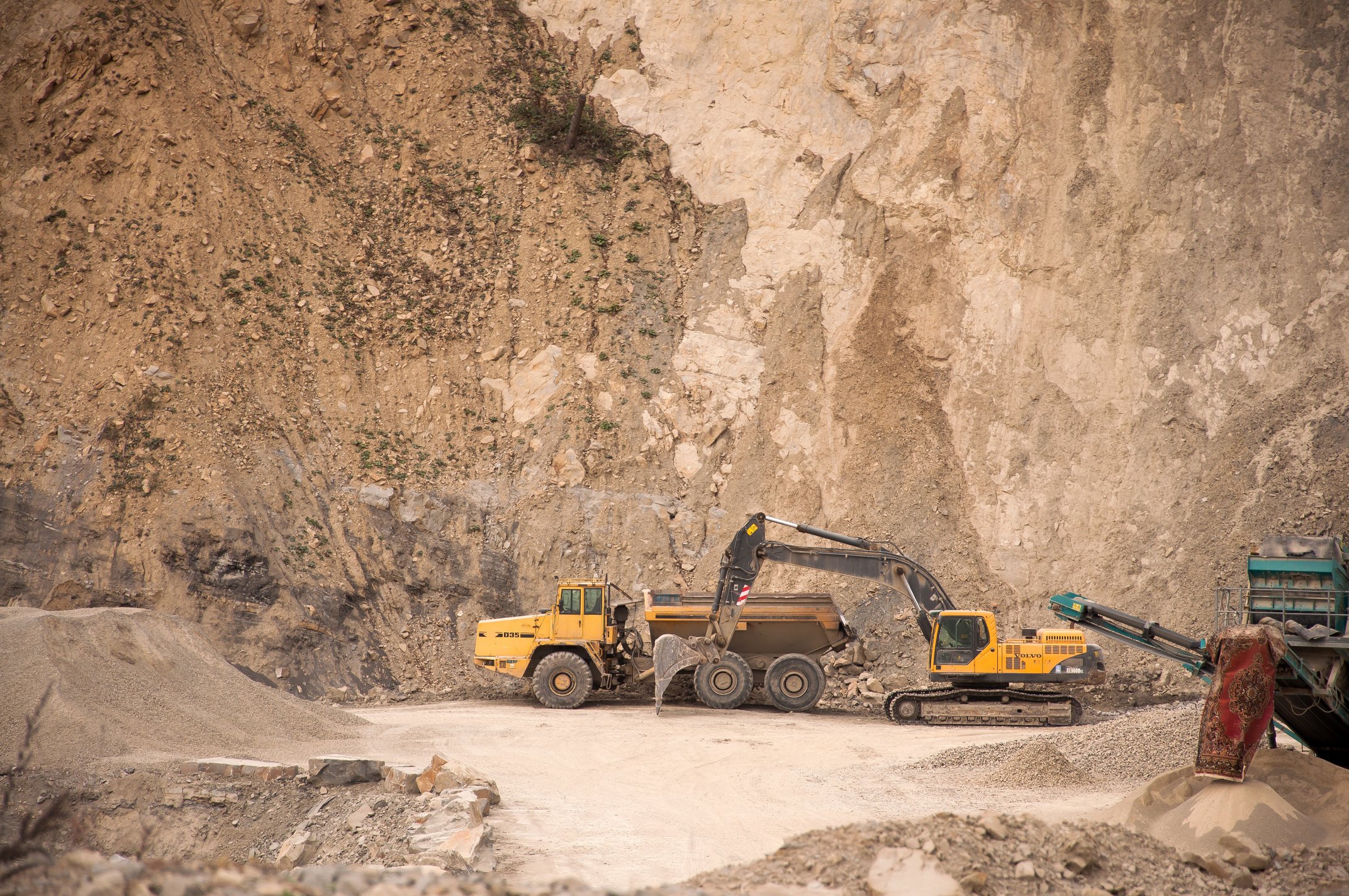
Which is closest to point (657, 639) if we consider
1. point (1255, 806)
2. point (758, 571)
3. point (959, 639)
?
point (758, 571)

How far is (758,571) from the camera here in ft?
55.7

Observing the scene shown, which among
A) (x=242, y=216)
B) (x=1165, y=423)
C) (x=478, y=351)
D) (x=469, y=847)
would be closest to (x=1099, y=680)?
(x=1165, y=423)

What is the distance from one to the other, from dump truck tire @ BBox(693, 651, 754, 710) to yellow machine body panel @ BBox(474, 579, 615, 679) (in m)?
1.87

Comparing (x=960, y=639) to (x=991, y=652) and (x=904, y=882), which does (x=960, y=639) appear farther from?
(x=904, y=882)

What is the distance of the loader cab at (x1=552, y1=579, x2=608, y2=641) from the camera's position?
57.7ft

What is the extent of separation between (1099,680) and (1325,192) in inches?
534

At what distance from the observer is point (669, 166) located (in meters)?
25.7

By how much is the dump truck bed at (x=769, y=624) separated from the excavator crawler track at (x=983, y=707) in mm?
1782

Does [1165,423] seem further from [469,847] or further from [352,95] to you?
[352,95]

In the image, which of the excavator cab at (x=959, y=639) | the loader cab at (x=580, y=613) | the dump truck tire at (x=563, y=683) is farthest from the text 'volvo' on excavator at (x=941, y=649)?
the dump truck tire at (x=563, y=683)

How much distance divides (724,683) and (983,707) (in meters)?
4.38

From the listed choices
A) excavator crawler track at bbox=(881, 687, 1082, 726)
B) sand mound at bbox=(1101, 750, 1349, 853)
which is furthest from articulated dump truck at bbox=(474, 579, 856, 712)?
sand mound at bbox=(1101, 750, 1349, 853)

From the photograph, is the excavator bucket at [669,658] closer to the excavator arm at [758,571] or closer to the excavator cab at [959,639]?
the excavator arm at [758,571]

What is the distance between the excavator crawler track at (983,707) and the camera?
15812 mm
